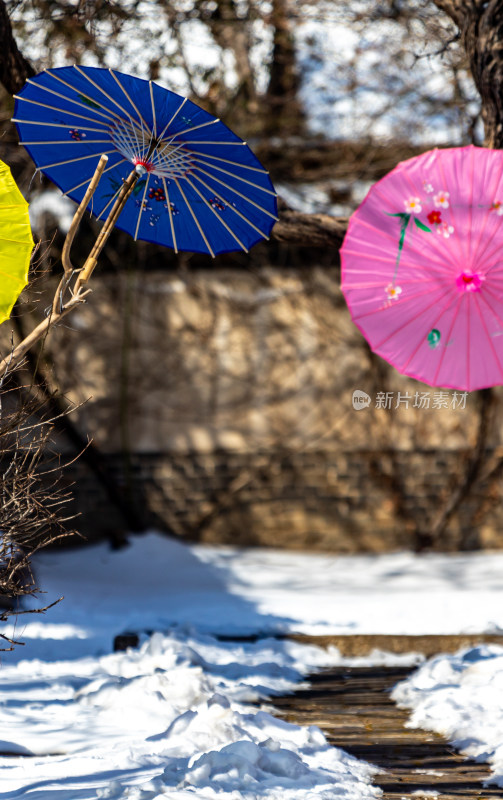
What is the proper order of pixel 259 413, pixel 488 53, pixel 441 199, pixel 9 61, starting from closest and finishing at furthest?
pixel 441 199
pixel 9 61
pixel 488 53
pixel 259 413

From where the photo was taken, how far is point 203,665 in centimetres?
444

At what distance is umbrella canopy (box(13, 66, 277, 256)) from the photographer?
2.93 m

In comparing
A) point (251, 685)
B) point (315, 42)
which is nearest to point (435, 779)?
point (251, 685)

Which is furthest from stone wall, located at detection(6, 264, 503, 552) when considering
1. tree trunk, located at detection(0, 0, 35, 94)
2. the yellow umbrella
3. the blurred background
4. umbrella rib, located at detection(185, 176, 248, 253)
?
the yellow umbrella

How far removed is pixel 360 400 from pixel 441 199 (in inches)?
181

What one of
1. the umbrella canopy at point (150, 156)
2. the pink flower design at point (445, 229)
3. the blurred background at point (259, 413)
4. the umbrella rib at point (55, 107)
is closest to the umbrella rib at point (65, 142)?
the umbrella canopy at point (150, 156)

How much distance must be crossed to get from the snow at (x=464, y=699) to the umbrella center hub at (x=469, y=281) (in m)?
2.01

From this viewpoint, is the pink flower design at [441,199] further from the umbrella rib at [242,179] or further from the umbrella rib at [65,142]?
the umbrella rib at [65,142]

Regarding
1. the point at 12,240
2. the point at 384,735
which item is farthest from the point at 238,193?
the point at 384,735

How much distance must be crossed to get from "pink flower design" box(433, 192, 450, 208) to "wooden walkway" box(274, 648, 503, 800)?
94.8 inches

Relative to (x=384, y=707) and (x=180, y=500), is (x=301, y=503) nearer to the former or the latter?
(x=180, y=500)

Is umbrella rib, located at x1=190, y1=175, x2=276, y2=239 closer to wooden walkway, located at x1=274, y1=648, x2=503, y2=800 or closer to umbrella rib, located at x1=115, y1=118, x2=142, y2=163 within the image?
umbrella rib, located at x1=115, y1=118, x2=142, y2=163

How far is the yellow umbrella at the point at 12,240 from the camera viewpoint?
107 inches

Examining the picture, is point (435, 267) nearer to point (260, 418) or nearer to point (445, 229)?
point (445, 229)
